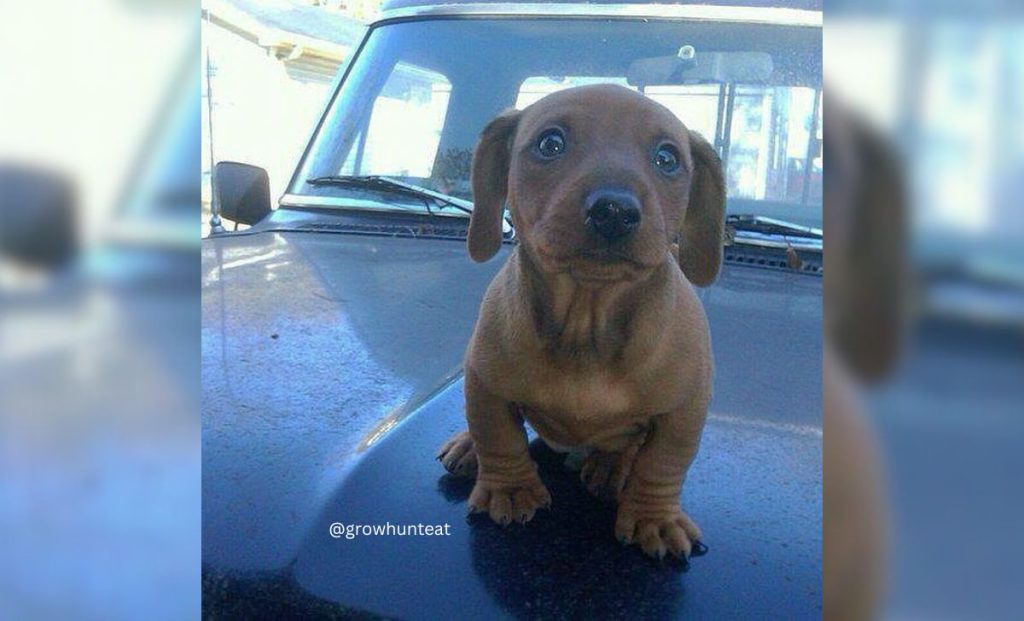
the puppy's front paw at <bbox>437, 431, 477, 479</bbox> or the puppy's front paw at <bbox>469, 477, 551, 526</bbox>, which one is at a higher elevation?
the puppy's front paw at <bbox>437, 431, 477, 479</bbox>

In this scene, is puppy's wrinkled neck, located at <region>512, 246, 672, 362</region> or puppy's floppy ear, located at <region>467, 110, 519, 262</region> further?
puppy's floppy ear, located at <region>467, 110, 519, 262</region>

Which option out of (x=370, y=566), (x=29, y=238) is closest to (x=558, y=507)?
(x=370, y=566)

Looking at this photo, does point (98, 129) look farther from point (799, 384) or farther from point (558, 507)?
point (799, 384)

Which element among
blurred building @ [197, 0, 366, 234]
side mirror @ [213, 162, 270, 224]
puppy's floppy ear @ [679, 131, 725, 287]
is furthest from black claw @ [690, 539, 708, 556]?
side mirror @ [213, 162, 270, 224]

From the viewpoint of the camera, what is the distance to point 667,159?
4.64 feet

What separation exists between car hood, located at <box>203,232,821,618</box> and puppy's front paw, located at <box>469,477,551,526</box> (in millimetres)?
20

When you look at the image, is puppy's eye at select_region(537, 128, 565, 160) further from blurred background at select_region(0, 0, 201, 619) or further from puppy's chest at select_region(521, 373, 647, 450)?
blurred background at select_region(0, 0, 201, 619)

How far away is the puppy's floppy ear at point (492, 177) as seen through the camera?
1517 mm

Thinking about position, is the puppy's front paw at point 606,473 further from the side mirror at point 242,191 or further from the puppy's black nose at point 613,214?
the side mirror at point 242,191

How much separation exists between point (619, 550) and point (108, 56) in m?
0.95

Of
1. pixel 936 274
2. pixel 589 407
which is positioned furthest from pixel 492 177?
pixel 936 274

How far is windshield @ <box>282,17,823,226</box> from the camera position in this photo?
1.58m

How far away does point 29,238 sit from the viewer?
41.1 inches

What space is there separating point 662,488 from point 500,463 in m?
0.26
